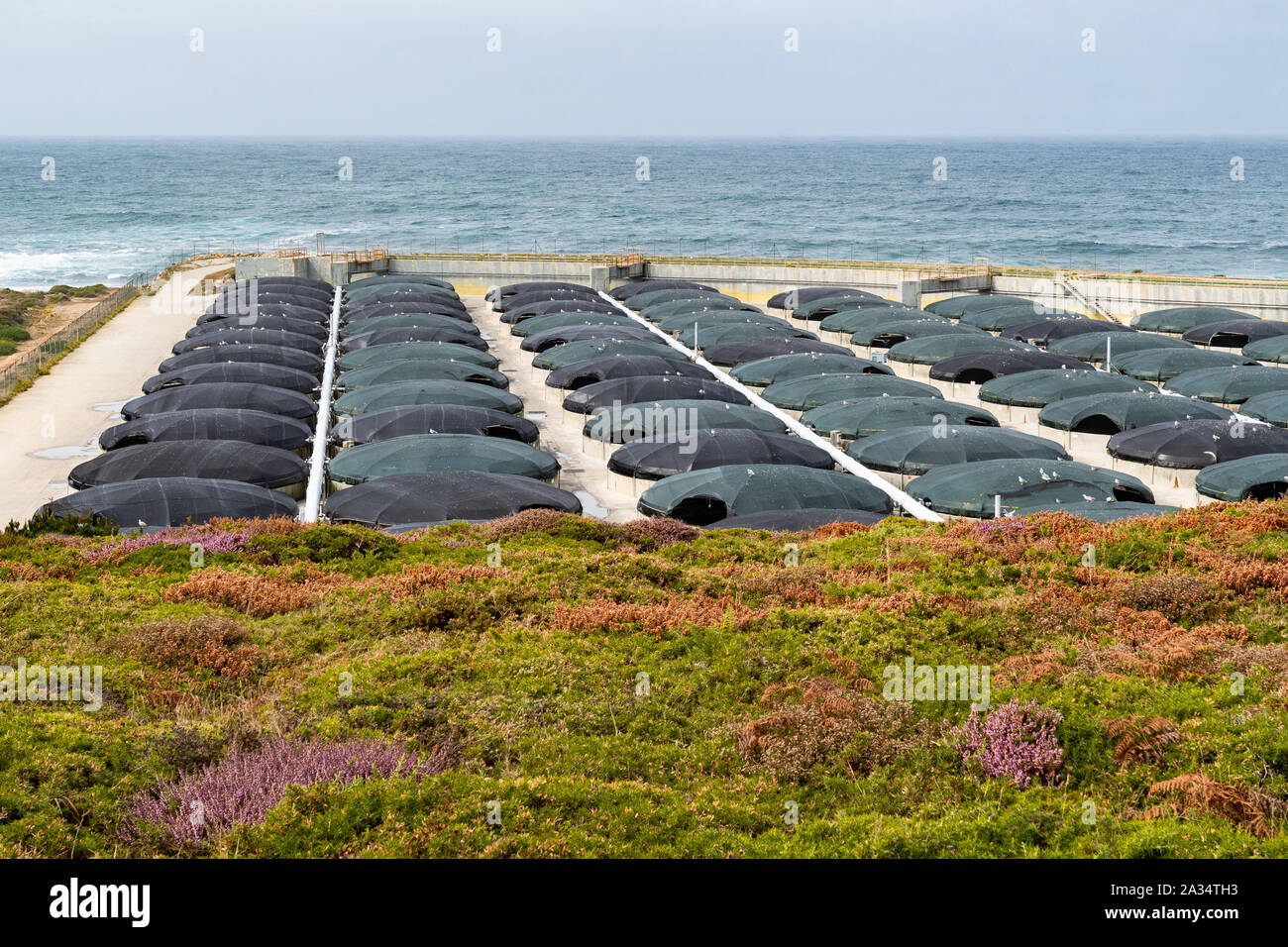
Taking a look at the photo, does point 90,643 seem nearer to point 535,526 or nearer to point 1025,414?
point 535,526

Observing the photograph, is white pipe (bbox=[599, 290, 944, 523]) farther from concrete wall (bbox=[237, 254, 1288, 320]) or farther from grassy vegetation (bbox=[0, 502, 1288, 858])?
concrete wall (bbox=[237, 254, 1288, 320])

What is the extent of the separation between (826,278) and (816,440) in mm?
39834

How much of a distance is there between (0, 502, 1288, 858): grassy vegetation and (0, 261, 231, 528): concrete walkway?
14075 millimetres

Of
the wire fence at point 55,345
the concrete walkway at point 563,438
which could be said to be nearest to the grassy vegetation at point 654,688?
the concrete walkway at point 563,438

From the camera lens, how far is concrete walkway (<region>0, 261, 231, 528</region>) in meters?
34.8

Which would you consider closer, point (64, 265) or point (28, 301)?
point (28, 301)

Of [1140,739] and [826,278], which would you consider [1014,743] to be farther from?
[826,278]

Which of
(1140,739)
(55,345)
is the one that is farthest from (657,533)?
(55,345)

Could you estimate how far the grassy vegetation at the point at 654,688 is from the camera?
35.3ft

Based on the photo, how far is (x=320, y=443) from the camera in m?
38.2

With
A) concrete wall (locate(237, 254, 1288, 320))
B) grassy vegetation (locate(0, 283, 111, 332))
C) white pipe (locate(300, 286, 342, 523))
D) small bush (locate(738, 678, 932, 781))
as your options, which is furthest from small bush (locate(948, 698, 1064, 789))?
grassy vegetation (locate(0, 283, 111, 332))

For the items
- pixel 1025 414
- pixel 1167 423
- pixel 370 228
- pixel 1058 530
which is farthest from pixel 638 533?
pixel 370 228
